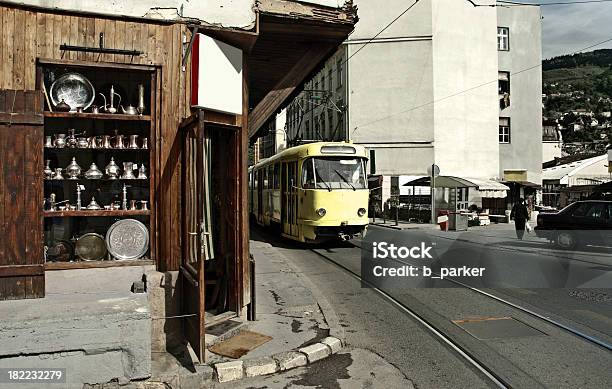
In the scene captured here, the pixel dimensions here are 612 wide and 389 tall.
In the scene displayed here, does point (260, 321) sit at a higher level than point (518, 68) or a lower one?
lower

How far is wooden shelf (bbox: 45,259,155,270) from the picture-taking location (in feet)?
19.5

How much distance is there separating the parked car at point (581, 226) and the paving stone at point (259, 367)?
14.2m

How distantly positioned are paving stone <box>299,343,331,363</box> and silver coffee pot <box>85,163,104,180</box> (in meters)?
3.21

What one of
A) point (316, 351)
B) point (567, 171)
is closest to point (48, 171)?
point (316, 351)

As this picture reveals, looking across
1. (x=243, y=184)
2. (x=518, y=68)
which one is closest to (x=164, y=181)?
(x=243, y=184)

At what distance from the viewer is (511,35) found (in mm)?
40812

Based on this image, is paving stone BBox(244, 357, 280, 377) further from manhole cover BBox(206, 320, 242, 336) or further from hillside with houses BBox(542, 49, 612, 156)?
hillside with houses BBox(542, 49, 612, 156)

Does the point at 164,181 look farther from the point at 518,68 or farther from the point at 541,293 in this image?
the point at 518,68

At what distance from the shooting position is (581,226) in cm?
1700

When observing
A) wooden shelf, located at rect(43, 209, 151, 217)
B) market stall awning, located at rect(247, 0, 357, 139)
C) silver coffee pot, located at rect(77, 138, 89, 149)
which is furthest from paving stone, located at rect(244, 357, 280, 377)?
market stall awning, located at rect(247, 0, 357, 139)

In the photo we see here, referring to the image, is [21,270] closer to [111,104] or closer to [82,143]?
[82,143]

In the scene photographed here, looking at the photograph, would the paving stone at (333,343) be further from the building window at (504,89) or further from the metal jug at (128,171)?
the building window at (504,89)

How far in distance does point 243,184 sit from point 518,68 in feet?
Result: 128

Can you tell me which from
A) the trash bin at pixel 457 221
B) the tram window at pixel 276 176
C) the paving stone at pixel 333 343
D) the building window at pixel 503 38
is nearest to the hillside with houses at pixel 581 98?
the building window at pixel 503 38
